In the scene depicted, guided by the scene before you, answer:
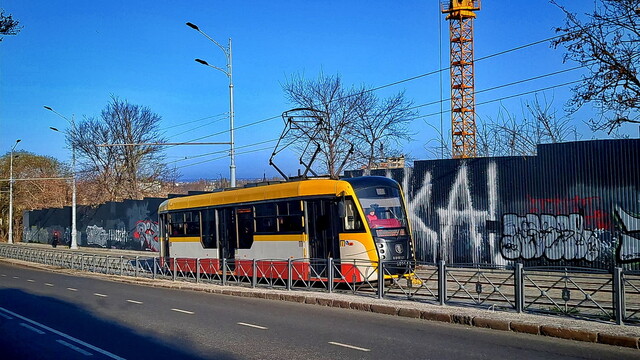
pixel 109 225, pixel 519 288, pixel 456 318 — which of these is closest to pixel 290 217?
pixel 456 318

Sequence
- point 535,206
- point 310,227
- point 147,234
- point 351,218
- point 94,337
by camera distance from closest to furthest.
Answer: point 94,337 < point 351,218 < point 310,227 < point 535,206 < point 147,234

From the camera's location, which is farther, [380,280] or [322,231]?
[322,231]

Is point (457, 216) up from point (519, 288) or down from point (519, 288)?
up

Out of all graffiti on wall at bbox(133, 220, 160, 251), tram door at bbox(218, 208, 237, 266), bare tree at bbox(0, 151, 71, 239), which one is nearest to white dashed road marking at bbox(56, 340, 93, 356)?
tram door at bbox(218, 208, 237, 266)

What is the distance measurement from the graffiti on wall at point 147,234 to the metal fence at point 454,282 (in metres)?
18.1

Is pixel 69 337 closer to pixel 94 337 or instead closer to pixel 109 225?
pixel 94 337

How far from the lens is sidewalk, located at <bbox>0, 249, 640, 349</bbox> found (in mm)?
9828

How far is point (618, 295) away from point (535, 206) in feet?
34.7

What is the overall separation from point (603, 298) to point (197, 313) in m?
8.95

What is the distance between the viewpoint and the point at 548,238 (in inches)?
811

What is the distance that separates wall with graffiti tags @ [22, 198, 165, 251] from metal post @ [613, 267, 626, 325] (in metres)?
35.9

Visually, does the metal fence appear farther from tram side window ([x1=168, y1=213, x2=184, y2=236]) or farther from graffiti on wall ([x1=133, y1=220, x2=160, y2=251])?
graffiti on wall ([x1=133, y1=220, x2=160, y2=251])

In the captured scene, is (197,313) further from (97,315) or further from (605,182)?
(605,182)

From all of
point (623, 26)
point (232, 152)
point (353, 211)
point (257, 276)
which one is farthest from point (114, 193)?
point (623, 26)
